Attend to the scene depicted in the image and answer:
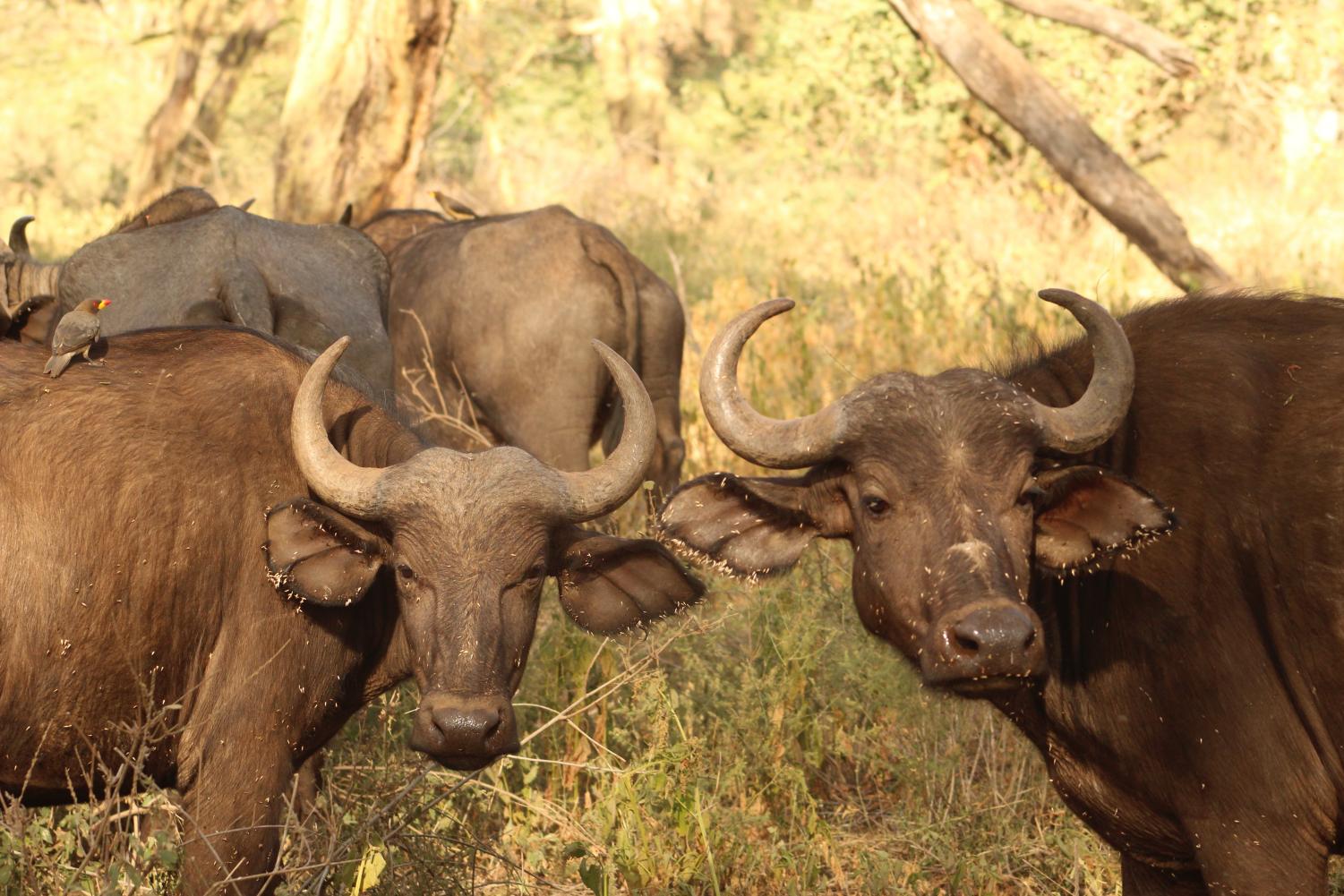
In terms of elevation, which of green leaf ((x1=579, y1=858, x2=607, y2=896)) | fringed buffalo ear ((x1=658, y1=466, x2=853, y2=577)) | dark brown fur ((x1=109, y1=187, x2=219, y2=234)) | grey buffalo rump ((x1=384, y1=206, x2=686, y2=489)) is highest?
fringed buffalo ear ((x1=658, y1=466, x2=853, y2=577))

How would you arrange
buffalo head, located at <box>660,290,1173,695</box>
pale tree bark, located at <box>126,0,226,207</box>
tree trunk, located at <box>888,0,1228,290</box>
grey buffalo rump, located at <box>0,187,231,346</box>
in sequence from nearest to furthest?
buffalo head, located at <box>660,290,1173,695</box>, grey buffalo rump, located at <box>0,187,231,346</box>, tree trunk, located at <box>888,0,1228,290</box>, pale tree bark, located at <box>126,0,226,207</box>

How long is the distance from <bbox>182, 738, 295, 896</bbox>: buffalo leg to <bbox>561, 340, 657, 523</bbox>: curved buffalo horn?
1.08 metres

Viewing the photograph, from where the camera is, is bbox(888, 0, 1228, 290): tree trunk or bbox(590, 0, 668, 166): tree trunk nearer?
bbox(888, 0, 1228, 290): tree trunk

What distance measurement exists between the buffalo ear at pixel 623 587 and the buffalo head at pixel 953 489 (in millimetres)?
399

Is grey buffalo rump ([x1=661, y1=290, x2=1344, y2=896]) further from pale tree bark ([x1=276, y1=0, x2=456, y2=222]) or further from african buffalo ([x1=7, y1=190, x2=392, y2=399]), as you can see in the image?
pale tree bark ([x1=276, y1=0, x2=456, y2=222])

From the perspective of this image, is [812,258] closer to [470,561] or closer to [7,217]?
[470,561]

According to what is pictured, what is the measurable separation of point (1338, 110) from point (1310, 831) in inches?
610

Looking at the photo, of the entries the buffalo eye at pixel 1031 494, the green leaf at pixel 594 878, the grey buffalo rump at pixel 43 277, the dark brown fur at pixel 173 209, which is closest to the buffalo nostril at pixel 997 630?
the buffalo eye at pixel 1031 494

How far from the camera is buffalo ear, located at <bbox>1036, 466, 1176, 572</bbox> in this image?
3949 millimetres

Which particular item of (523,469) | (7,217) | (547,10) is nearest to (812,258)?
(523,469)

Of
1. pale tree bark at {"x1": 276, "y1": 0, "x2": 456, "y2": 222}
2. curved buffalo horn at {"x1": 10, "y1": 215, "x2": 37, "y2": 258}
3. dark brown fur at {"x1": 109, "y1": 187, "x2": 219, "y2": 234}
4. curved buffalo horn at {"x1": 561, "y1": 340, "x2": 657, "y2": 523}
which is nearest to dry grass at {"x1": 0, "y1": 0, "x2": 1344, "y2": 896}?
curved buffalo horn at {"x1": 561, "y1": 340, "x2": 657, "y2": 523}

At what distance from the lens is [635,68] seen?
25.5m

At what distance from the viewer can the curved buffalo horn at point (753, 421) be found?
4152 millimetres

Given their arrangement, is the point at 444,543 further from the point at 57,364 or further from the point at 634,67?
the point at 634,67
